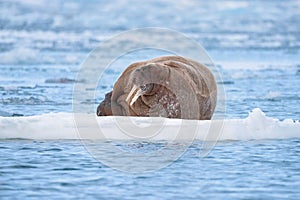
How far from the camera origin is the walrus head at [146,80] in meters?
12.0

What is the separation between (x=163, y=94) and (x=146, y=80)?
314mm

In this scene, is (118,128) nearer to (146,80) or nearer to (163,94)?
(146,80)

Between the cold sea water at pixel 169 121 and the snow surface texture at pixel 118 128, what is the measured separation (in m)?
0.01

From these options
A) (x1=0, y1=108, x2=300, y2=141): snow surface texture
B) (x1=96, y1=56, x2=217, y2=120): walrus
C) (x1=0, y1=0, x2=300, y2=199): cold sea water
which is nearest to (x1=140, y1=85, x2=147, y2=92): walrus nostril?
(x1=96, y1=56, x2=217, y2=120): walrus

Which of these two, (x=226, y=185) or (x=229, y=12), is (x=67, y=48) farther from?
(x=226, y=185)

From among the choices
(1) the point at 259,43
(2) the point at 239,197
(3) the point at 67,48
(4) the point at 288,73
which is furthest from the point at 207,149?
(1) the point at 259,43

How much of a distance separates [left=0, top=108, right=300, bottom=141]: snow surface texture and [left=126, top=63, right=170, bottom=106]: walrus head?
0.71 metres

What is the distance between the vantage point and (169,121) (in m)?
11.3

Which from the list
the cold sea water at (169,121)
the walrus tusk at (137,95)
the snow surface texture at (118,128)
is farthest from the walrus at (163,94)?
the cold sea water at (169,121)

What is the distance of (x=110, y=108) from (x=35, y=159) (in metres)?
3.14

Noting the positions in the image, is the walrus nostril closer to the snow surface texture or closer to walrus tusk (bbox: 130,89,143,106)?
walrus tusk (bbox: 130,89,143,106)

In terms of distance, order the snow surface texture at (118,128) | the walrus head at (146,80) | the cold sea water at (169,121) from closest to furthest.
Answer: the cold sea water at (169,121) → the snow surface texture at (118,128) → the walrus head at (146,80)

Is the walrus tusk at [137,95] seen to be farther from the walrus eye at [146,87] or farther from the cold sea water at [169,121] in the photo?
the cold sea water at [169,121]

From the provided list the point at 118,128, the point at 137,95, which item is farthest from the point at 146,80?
the point at 118,128
